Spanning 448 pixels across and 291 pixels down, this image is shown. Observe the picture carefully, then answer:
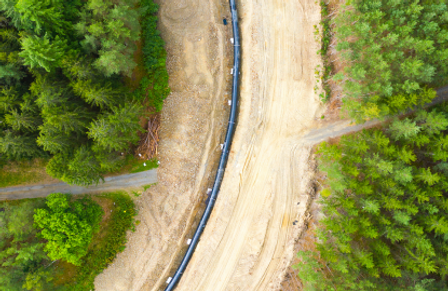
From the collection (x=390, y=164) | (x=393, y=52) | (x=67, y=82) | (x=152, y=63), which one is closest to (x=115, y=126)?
(x=67, y=82)

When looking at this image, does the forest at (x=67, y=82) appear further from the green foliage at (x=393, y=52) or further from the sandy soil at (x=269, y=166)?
the green foliage at (x=393, y=52)

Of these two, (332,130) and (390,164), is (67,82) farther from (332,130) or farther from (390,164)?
(390,164)

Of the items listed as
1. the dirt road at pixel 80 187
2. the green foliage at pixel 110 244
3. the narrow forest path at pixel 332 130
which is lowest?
the green foliage at pixel 110 244

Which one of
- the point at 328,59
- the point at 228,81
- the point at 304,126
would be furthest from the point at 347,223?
the point at 228,81

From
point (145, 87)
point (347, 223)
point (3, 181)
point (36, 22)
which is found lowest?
point (347, 223)

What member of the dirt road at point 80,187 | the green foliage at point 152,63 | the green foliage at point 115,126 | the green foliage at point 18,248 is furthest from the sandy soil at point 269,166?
the green foliage at point 18,248

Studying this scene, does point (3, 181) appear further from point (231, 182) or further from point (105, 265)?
point (231, 182)

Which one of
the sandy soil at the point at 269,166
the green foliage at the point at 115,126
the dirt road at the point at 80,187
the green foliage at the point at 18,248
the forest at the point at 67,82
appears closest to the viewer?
the forest at the point at 67,82
